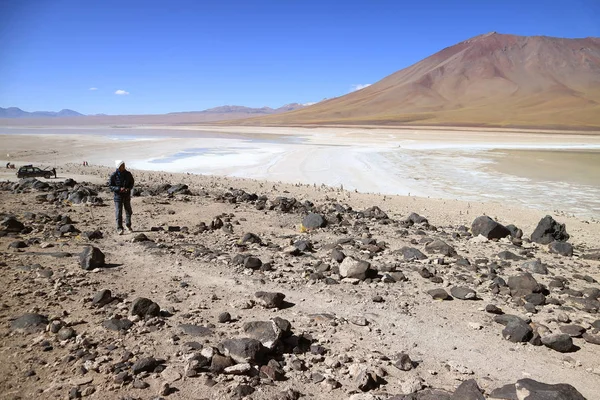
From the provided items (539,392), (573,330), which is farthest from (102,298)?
(573,330)

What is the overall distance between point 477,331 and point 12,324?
455 cm

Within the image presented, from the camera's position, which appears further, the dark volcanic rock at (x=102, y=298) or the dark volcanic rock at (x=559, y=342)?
the dark volcanic rock at (x=102, y=298)

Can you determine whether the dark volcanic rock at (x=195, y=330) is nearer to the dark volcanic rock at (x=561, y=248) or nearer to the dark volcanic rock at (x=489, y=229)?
the dark volcanic rock at (x=489, y=229)

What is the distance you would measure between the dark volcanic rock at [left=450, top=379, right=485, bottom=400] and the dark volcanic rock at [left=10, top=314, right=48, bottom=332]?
3603mm

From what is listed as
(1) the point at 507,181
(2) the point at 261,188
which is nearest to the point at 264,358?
(2) the point at 261,188

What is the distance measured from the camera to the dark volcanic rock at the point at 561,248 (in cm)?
759

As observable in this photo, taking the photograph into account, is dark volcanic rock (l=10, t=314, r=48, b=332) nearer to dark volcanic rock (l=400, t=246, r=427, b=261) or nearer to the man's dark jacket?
the man's dark jacket

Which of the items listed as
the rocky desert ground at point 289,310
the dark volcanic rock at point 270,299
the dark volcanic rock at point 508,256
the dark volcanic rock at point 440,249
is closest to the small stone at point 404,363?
the rocky desert ground at point 289,310

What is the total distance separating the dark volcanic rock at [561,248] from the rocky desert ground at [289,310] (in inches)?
1.0

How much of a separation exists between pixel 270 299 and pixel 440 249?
3634 mm

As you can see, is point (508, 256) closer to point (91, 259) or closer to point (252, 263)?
point (252, 263)

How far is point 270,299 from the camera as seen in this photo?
15.4 ft

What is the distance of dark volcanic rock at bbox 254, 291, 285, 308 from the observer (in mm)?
4680

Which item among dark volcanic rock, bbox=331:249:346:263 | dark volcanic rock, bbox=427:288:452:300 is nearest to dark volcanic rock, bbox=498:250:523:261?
dark volcanic rock, bbox=427:288:452:300
